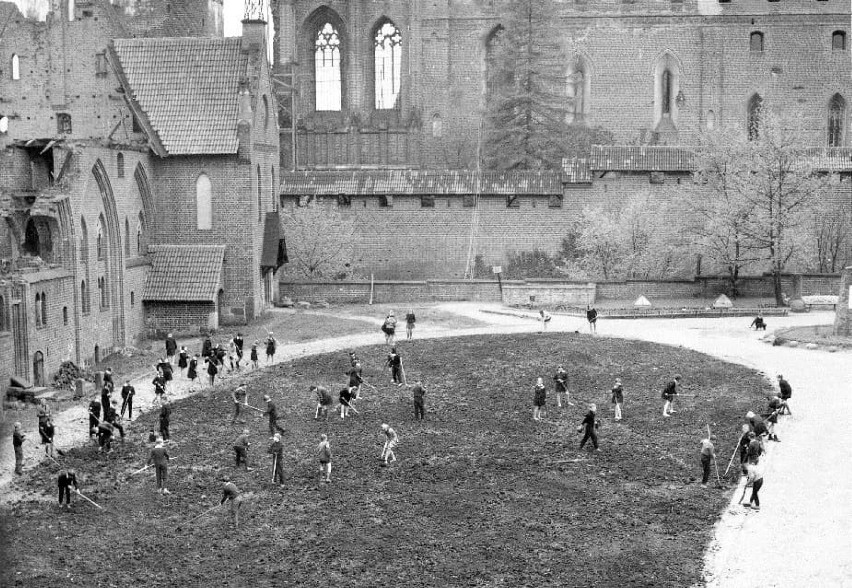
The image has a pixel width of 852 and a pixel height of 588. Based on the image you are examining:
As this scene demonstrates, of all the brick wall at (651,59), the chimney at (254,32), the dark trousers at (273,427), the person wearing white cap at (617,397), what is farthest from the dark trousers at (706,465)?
the brick wall at (651,59)

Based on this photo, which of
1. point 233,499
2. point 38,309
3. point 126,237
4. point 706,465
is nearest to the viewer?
point 233,499

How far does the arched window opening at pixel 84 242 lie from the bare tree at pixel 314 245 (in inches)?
625

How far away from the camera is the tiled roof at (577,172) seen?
5425 cm

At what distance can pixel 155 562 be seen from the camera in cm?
2128

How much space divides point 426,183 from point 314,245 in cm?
589

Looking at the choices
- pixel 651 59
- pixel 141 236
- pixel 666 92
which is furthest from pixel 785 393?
pixel 666 92

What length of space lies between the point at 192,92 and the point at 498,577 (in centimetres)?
2950

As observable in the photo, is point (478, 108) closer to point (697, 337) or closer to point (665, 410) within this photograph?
point (697, 337)

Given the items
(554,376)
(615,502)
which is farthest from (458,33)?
(615,502)

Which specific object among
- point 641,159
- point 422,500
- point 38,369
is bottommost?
point 422,500

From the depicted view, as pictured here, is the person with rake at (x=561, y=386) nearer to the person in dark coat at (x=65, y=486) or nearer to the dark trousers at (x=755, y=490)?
the dark trousers at (x=755, y=490)

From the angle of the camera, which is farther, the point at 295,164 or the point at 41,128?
the point at 295,164

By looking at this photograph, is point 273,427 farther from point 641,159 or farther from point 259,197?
point 641,159

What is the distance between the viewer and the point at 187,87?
45.7 metres
